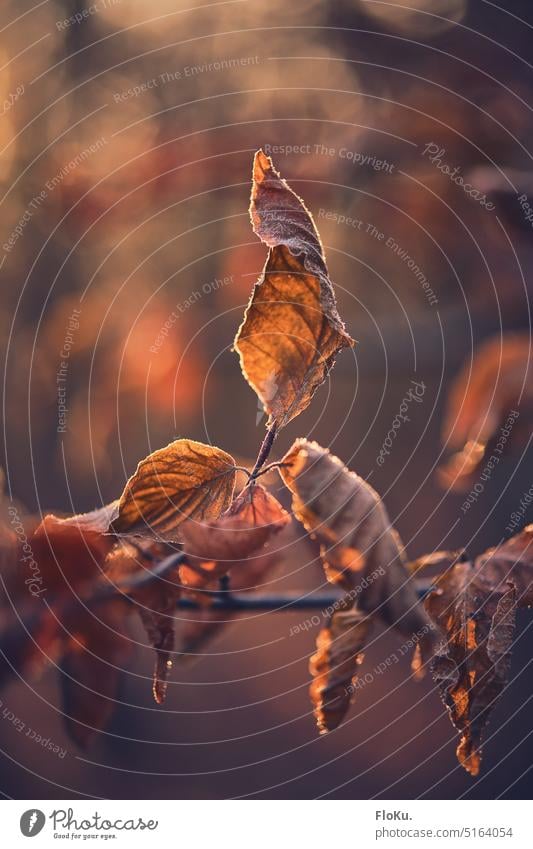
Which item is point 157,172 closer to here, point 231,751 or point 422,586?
point 422,586

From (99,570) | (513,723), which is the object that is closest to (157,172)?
(99,570)

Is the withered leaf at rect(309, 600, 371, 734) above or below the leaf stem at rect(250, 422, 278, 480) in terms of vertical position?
below

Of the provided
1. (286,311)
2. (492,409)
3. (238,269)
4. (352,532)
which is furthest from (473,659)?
(238,269)

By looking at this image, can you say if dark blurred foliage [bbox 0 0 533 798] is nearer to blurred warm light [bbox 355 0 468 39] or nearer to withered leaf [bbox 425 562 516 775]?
blurred warm light [bbox 355 0 468 39]

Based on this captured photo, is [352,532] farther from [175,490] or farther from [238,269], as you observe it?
[238,269]
